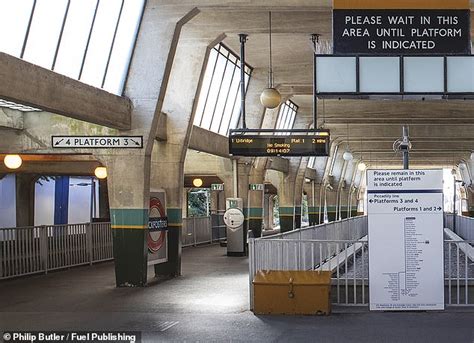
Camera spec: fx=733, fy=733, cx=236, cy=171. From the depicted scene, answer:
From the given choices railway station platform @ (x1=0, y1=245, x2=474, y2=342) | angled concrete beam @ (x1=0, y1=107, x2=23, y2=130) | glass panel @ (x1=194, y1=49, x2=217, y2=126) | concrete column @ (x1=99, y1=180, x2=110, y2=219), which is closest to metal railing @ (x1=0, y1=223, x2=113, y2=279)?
railway station platform @ (x1=0, y1=245, x2=474, y2=342)

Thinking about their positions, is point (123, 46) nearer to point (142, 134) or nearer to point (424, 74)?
point (142, 134)

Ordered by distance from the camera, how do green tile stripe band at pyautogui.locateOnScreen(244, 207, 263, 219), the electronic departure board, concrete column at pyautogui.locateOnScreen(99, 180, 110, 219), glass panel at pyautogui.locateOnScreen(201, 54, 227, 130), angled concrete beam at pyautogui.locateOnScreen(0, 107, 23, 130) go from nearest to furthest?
angled concrete beam at pyautogui.locateOnScreen(0, 107, 23, 130), the electronic departure board, glass panel at pyautogui.locateOnScreen(201, 54, 227, 130), green tile stripe band at pyautogui.locateOnScreen(244, 207, 263, 219), concrete column at pyautogui.locateOnScreen(99, 180, 110, 219)

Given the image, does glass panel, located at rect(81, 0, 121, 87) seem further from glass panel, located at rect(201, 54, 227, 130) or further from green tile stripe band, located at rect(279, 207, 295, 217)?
green tile stripe band, located at rect(279, 207, 295, 217)

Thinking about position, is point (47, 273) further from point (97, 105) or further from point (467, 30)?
point (467, 30)

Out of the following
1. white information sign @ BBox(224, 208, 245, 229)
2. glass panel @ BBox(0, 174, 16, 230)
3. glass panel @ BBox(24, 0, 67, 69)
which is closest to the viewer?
glass panel @ BBox(24, 0, 67, 69)

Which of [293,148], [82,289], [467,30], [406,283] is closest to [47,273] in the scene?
[82,289]

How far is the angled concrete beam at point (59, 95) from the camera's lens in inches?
442

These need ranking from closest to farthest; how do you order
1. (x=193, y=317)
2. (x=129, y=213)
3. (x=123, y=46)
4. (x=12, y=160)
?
(x=193, y=317)
(x=129, y=213)
(x=123, y=46)
(x=12, y=160)

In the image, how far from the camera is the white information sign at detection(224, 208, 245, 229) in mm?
24859

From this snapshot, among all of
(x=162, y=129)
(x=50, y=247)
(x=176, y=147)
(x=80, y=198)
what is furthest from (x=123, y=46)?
(x=80, y=198)

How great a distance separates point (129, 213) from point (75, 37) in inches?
154

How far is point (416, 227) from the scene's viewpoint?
11.7 meters

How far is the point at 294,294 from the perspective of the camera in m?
A: 11.7

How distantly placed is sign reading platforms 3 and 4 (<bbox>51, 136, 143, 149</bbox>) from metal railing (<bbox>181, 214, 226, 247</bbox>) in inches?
561
